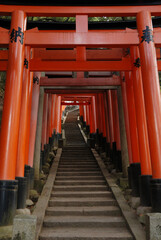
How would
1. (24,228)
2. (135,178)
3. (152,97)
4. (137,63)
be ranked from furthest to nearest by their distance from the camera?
1. (135,178)
2. (137,63)
3. (152,97)
4. (24,228)

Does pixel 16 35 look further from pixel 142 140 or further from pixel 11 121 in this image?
pixel 142 140

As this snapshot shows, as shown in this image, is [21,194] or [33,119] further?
[33,119]

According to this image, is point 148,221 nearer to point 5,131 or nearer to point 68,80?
point 5,131

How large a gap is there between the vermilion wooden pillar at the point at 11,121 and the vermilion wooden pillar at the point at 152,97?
10.3 ft

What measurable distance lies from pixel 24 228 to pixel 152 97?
4.00m

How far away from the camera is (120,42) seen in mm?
5367

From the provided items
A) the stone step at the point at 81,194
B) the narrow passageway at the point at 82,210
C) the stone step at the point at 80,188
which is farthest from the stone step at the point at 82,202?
the stone step at the point at 80,188

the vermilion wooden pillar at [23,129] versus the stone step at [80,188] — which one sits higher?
the vermilion wooden pillar at [23,129]

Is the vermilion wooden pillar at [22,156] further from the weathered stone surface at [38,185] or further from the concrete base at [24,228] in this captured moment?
the weathered stone surface at [38,185]

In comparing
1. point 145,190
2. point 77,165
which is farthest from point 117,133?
point 145,190

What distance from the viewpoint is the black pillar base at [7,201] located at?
167 inches

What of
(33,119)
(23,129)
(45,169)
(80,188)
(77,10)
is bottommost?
(80,188)

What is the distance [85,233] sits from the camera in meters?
4.68

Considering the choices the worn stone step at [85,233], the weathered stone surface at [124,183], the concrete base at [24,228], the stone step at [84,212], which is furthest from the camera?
the weathered stone surface at [124,183]
